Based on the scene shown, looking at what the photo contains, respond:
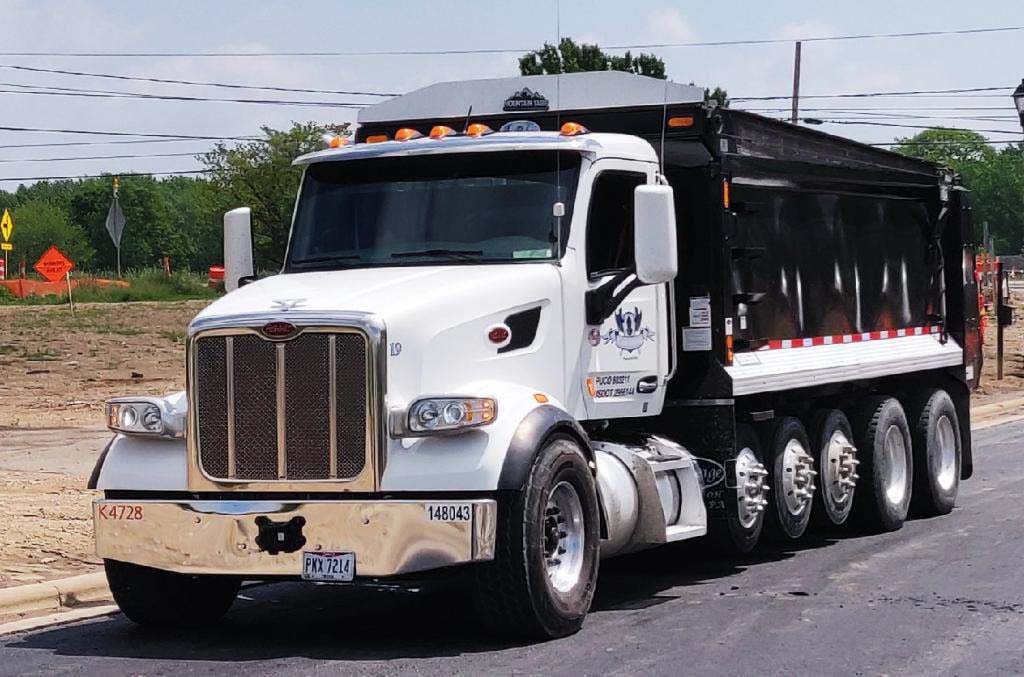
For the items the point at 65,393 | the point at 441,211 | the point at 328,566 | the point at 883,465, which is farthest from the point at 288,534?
the point at 65,393

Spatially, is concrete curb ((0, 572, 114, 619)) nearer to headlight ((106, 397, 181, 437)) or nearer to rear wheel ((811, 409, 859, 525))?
headlight ((106, 397, 181, 437))

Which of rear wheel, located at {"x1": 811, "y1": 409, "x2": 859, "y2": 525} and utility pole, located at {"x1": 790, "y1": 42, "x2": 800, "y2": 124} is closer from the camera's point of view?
rear wheel, located at {"x1": 811, "y1": 409, "x2": 859, "y2": 525}

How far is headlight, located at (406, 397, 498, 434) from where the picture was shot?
852 cm

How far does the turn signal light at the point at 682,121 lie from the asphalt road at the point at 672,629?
2943 millimetres

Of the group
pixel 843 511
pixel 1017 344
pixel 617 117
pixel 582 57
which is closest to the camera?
pixel 617 117

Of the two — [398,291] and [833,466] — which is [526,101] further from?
[833,466]

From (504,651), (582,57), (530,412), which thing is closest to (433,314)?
(530,412)

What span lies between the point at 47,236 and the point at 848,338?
14083cm

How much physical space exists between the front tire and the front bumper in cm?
30

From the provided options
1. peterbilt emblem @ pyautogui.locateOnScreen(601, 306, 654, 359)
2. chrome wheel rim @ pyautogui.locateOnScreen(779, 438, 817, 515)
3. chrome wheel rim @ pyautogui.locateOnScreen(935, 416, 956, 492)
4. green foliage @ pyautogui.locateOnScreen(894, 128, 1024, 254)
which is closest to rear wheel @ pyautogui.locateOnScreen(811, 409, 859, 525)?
chrome wheel rim @ pyautogui.locateOnScreen(779, 438, 817, 515)

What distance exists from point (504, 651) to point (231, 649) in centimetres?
141

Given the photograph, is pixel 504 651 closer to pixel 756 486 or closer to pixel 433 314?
pixel 433 314

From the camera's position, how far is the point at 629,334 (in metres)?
10.4

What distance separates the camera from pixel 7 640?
9188 millimetres
